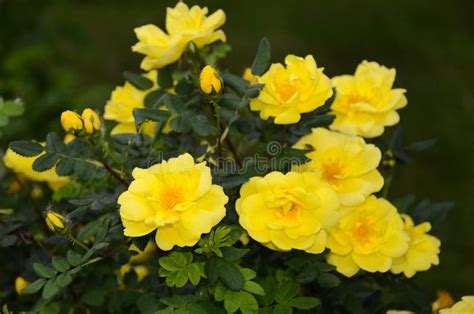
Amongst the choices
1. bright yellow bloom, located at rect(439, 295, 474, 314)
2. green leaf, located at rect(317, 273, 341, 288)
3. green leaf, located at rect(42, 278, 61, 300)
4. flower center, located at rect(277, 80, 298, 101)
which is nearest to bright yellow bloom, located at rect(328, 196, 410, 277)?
green leaf, located at rect(317, 273, 341, 288)

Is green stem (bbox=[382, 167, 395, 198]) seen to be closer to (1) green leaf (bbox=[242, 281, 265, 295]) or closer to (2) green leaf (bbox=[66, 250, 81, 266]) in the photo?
(1) green leaf (bbox=[242, 281, 265, 295])

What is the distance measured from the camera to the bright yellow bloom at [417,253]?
1.34m

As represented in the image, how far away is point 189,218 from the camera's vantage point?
1.10 meters

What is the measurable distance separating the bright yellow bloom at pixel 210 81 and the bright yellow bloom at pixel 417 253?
1.50 ft

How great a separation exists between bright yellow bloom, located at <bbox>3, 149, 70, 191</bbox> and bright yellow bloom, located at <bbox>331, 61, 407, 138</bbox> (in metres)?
0.60

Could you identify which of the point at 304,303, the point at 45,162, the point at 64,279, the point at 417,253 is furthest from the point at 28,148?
the point at 417,253

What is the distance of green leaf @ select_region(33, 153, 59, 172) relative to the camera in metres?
1.27

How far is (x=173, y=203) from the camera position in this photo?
1117mm

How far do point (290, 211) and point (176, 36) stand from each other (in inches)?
16.7

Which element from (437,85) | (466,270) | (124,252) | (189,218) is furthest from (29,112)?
(437,85)

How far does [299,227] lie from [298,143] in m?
0.25

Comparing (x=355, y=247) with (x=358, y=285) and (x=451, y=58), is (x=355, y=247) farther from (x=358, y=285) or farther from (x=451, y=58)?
(x=451, y=58)

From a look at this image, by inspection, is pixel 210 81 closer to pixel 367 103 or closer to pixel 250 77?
pixel 250 77

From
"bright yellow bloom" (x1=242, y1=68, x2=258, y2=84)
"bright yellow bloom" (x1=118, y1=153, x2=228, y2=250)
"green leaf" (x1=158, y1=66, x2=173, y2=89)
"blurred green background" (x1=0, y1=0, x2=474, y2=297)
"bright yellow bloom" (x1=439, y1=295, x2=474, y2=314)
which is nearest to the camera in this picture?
"bright yellow bloom" (x1=118, y1=153, x2=228, y2=250)
